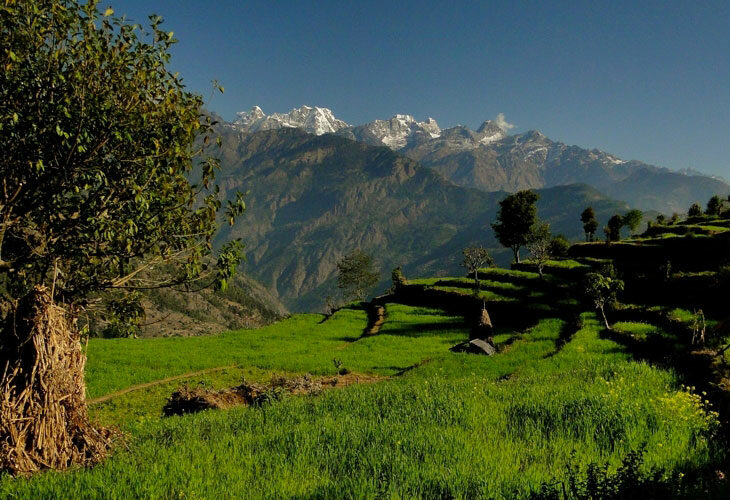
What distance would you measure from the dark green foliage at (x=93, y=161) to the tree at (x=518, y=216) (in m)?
92.4

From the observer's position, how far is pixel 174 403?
18828mm

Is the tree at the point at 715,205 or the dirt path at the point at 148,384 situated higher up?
the tree at the point at 715,205

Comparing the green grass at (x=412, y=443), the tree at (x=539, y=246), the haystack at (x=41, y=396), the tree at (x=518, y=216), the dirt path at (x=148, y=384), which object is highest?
the tree at (x=518, y=216)

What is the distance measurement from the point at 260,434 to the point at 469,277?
235ft

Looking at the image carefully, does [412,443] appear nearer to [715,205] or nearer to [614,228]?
[614,228]

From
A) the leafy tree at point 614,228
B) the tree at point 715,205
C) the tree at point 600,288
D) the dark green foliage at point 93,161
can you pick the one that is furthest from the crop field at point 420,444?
the tree at point 715,205

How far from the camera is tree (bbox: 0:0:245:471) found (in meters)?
8.62

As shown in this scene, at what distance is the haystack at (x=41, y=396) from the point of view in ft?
25.2

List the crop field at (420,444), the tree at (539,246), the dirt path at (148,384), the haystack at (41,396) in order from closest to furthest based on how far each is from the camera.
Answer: the crop field at (420,444) → the haystack at (41,396) → the dirt path at (148,384) → the tree at (539,246)

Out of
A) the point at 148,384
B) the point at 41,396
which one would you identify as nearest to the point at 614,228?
the point at 148,384

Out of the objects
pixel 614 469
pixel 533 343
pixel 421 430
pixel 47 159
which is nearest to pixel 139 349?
pixel 533 343

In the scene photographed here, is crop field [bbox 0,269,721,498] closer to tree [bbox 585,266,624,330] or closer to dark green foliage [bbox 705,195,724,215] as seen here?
tree [bbox 585,266,624,330]

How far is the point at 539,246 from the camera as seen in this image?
67250 mm

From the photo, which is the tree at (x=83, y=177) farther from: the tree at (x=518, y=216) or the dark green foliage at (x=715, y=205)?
the dark green foliage at (x=715, y=205)
